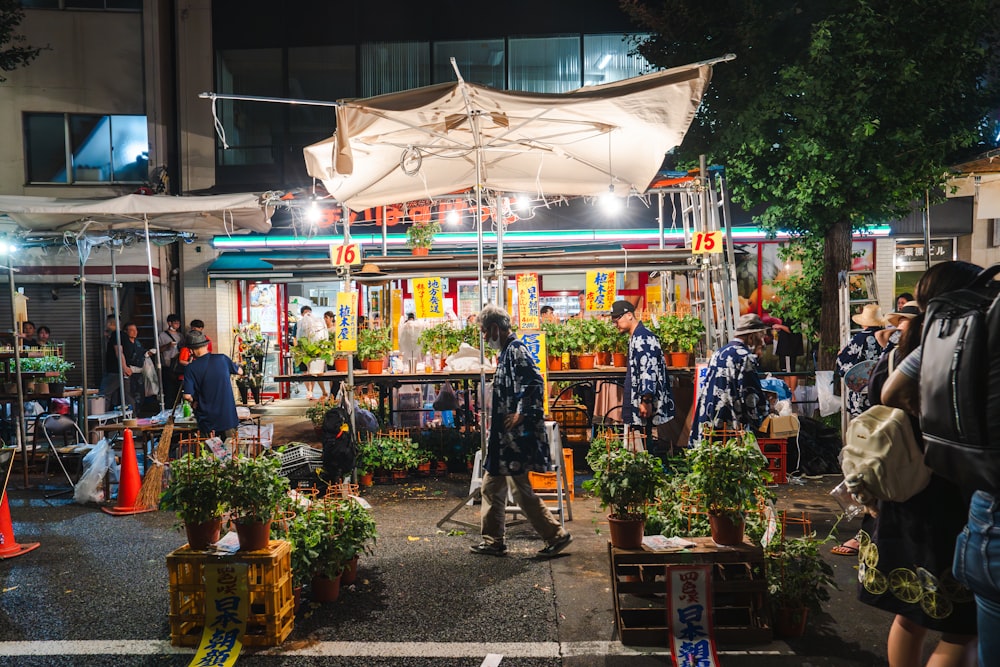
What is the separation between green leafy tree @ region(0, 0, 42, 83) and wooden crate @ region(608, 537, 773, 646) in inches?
705

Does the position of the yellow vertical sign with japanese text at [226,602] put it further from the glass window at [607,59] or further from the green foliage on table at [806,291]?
the glass window at [607,59]

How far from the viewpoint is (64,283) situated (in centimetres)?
1666

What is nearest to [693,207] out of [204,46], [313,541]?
[313,541]

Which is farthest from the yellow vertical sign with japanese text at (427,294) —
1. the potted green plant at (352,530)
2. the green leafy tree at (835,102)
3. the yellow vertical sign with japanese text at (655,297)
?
the green leafy tree at (835,102)

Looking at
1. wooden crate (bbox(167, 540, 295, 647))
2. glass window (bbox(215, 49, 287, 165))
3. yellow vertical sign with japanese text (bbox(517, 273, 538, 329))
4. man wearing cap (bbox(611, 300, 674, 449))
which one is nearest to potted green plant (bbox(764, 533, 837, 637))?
A: wooden crate (bbox(167, 540, 295, 647))

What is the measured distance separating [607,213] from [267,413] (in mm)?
9274

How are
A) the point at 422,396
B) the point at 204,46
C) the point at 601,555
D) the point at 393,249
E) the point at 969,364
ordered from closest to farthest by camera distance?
the point at 969,364, the point at 601,555, the point at 422,396, the point at 393,249, the point at 204,46

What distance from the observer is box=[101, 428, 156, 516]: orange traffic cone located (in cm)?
803

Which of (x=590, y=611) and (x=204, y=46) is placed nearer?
(x=590, y=611)

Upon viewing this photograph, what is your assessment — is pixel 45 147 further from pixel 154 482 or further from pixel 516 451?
pixel 516 451

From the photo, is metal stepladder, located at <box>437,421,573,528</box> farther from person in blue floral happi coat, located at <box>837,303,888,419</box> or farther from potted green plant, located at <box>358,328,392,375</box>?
person in blue floral happi coat, located at <box>837,303,888,419</box>

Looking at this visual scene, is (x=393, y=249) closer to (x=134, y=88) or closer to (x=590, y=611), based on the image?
(x=134, y=88)

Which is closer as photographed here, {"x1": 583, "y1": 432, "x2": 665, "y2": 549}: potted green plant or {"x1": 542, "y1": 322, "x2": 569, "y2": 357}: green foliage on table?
{"x1": 583, "y1": 432, "x2": 665, "y2": 549}: potted green plant

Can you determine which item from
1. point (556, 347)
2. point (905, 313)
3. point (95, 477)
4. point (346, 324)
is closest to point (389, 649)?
point (346, 324)
